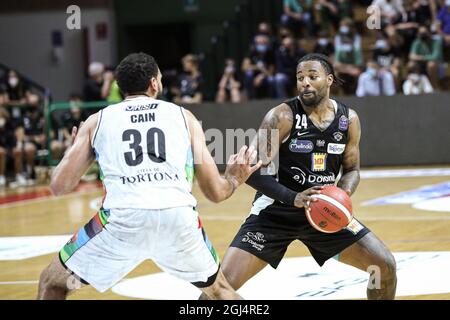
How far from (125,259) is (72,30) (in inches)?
787

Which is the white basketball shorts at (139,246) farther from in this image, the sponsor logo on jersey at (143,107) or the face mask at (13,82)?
the face mask at (13,82)

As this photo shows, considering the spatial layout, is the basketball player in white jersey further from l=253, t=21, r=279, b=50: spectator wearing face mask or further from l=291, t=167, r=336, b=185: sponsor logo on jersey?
l=253, t=21, r=279, b=50: spectator wearing face mask

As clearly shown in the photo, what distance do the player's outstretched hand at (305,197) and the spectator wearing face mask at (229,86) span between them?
1291 cm

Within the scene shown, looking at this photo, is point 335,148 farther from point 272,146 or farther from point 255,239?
point 255,239

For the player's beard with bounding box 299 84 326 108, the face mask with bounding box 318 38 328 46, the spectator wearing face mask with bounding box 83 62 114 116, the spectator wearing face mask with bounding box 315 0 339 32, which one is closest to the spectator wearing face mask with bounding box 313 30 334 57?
the face mask with bounding box 318 38 328 46

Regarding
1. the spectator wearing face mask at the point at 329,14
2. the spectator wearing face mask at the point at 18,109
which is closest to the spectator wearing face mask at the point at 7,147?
the spectator wearing face mask at the point at 18,109

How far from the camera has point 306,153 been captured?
613 centimetres

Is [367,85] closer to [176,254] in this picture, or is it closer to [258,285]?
[258,285]

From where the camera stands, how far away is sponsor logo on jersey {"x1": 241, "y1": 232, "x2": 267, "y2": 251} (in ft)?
19.4

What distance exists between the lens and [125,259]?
4.91m

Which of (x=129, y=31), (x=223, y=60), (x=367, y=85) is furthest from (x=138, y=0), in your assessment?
(x=367, y=85)

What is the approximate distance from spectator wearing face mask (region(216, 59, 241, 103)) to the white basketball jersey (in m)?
13.7

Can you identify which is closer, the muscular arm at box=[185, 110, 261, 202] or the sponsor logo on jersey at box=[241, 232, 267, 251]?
the muscular arm at box=[185, 110, 261, 202]

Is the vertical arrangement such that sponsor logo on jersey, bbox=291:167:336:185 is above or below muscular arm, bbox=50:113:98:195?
below
